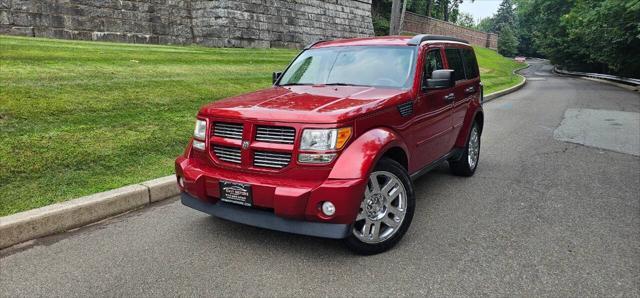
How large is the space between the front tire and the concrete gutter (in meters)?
2.46

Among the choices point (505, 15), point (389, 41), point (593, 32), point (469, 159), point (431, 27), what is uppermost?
point (505, 15)

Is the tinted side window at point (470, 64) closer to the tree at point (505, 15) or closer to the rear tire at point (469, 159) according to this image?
the rear tire at point (469, 159)

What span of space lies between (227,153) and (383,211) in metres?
1.38

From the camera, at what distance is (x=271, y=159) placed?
3432 mm

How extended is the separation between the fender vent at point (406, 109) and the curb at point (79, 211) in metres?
2.74

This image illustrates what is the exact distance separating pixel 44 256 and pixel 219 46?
1842 centimetres

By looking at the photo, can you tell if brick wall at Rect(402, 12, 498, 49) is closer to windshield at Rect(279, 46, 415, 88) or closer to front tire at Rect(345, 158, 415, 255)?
windshield at Rect(279, 46, 415, 88)

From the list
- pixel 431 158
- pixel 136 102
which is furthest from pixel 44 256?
pixel 136 102

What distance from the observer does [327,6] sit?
29.1 metres

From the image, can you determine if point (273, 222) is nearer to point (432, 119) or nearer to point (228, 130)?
point (228, 130)

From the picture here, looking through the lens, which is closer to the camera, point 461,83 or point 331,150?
point 331,150

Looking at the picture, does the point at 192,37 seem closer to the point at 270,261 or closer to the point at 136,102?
the point at 136,102

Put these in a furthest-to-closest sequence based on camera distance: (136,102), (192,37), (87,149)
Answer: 1. (192,37)
2. (136,102)
3. (87,149)

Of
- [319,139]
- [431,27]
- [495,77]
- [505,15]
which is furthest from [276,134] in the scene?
[505,15]
